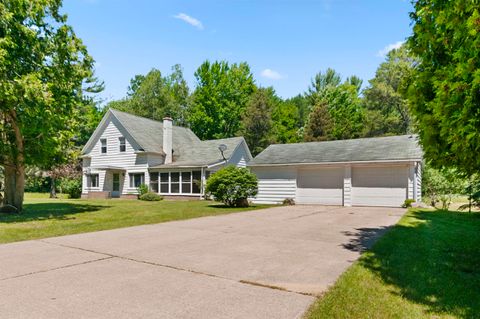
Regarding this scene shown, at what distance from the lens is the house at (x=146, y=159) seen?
2516 centimetres

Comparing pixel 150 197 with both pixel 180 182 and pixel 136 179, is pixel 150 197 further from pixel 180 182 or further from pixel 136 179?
pixel 136 179

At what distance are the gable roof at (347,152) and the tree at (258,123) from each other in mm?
16476

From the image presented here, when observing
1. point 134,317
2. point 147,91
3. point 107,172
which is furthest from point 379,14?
point 147,91

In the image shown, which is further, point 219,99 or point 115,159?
point 219,99

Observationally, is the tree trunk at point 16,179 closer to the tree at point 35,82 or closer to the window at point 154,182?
the tree at point 35,82

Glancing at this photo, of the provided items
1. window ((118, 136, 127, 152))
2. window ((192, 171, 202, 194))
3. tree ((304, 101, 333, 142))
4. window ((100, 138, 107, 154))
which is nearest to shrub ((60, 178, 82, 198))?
window ((100, 138, 107, 154))

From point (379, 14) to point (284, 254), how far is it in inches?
418

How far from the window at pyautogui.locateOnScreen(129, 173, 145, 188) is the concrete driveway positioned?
18.5m

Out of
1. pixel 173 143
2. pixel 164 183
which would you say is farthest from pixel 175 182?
pixel 173 143

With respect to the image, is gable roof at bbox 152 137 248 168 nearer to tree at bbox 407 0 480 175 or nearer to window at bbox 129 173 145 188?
window at bbox 129 173 145 188

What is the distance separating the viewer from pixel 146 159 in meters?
26.4

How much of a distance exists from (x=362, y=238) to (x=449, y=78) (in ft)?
16.5

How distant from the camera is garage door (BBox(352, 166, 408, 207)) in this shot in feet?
57.2

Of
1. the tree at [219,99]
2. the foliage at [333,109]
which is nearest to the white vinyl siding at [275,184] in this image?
the foliage at [333,109]
